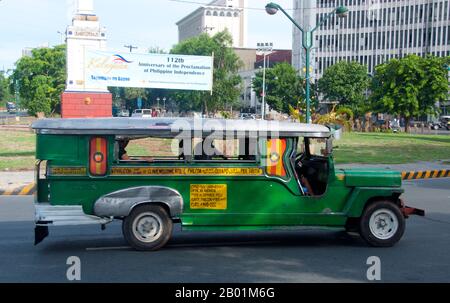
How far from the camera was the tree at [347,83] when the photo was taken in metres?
72.6

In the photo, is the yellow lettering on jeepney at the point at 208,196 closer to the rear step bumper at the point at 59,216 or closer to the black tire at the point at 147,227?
the black tire at the point at 147,227

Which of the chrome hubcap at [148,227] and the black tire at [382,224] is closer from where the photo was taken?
the chrome hubcap at [148,227]

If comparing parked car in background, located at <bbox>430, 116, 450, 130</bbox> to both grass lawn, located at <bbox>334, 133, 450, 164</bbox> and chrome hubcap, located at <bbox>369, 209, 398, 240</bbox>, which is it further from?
chrome hubcap, located at <bbox>369, 209, 398, 240</bbox>

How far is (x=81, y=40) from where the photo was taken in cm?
2642

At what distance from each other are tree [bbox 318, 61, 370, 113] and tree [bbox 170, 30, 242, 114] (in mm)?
12139

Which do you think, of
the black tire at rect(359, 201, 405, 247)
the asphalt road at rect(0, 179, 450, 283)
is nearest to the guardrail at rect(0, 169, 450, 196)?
the asphalt road at rect(0, 179, 450, 283)

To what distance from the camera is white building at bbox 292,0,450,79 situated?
87625mm

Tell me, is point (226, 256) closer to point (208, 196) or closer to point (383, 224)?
point (208, 196)

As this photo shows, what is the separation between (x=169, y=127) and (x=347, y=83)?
67592mm

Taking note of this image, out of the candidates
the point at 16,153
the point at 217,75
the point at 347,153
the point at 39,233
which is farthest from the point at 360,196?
the point at 217,75

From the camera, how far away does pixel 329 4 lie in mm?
97562

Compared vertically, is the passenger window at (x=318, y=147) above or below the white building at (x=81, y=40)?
below

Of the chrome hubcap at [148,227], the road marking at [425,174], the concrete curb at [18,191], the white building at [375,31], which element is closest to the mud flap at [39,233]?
the chrome hubcap at [148,227]
